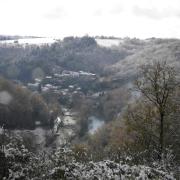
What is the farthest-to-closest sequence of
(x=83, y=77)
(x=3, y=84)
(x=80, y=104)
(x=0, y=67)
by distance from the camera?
1. (x=0, y=67)
2. (x=83, y=77)
3. (x=80, y=104)
4. (x=3, y=84)

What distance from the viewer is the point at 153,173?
11727 mm

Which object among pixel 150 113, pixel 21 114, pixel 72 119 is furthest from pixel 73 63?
pixel 150 113

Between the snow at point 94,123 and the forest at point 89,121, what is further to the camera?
the snow at point 94,123

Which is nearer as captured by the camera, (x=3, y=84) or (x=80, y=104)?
(x=3, y=84)

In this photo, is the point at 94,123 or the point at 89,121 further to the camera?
the point at 94,123

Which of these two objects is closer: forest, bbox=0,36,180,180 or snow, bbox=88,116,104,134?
forest, bbox=0,36,180,180

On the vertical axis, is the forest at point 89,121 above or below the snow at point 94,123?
above

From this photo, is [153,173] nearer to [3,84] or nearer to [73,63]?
[3,84]

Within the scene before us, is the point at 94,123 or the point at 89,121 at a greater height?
the point at 89,121

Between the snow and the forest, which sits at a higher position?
the forest

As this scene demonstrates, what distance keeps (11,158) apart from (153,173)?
12.9 feet

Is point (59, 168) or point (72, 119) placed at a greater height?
point (59, 168)

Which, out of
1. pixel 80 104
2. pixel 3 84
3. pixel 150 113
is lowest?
pixel 80 104

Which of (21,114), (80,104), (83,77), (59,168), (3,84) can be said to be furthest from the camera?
(83,77)
